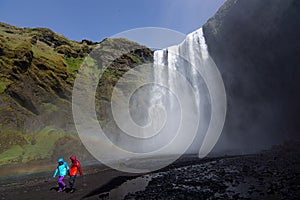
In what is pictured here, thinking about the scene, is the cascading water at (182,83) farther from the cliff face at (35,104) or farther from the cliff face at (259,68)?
the cliff face at (35,104)

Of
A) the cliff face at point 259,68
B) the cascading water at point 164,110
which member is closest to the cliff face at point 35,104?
the cascading water at point 164,110

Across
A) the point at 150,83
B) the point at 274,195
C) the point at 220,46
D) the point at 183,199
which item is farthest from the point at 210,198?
the point at 150,83

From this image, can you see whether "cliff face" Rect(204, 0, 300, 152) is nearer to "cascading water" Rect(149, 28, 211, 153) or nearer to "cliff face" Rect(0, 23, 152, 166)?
"cascading water" Rect(149, 28, 211, 153)

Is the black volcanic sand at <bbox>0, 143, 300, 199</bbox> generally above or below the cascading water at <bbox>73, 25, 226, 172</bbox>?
below

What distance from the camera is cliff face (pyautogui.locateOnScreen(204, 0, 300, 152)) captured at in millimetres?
29688

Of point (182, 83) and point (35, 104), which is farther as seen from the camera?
point (182, 83)

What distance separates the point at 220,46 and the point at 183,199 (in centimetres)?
3891

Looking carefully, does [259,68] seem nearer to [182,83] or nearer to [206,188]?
[182,83]

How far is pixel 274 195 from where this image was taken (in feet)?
33.3

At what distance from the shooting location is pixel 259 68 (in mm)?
35219

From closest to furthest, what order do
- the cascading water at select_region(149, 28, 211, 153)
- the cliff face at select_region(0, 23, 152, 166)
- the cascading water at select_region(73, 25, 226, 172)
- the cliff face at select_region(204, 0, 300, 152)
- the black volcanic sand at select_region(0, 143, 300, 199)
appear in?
the black volcanic sand at select_region(0, 143, 300, 199), the cliff face at select_region(204, 0, 300, 152), the cliff face at select_region(0, 23, 152, 166), the cascading water at select_region(73, 25, 226, 172), the cascading water at select_region(149, 28, 211, 153)

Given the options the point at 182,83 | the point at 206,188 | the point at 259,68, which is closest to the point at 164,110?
the point at 182,83

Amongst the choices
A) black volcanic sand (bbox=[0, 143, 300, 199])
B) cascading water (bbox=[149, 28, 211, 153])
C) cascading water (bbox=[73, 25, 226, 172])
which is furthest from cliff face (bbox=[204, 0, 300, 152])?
black volcanic sand (bbox=[0, 143, 300, 199])

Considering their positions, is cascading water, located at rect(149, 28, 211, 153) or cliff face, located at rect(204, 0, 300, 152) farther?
cascading water, located at rect(149, 28, 211, 153)
